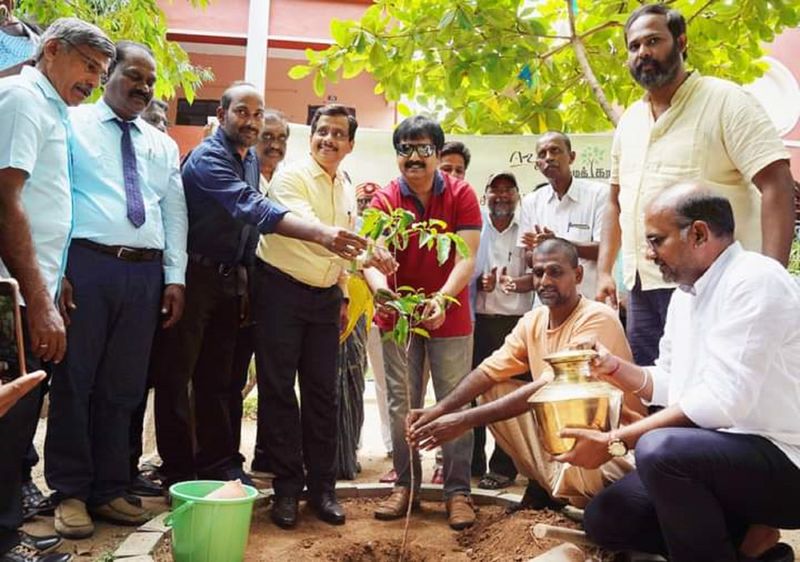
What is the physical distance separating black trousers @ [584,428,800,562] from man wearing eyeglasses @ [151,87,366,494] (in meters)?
1.92

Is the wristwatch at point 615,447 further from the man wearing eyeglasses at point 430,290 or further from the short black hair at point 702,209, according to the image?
the man wearing eyeglasses at point 430,290

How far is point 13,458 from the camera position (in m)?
2.80

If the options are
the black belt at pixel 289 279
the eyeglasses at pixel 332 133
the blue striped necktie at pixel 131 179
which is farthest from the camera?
the eyeglasses at pixel 332 133

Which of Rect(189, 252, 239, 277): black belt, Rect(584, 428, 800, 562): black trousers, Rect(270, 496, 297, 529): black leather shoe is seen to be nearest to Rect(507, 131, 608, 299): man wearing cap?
Rect(189, 252, 239, 277): black belt

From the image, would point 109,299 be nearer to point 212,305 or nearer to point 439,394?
point 212,305

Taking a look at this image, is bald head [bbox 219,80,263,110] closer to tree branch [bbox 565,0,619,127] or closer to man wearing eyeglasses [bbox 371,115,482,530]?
man wearing eyeglasses [bbox 371,115,482,530]

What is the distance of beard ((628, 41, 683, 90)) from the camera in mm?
3307

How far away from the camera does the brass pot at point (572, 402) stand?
2660 mm

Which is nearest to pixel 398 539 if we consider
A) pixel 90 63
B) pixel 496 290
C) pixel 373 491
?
pixel 373 491

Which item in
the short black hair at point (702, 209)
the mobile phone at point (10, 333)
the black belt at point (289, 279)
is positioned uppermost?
the short black hair at point (702, 209)

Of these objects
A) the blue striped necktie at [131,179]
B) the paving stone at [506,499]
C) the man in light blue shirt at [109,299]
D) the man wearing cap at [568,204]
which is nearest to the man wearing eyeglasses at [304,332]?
the man in light blue shirt at [109,299]

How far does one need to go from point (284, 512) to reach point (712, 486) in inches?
79.9

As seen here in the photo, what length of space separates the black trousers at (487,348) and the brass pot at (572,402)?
1.96 meters

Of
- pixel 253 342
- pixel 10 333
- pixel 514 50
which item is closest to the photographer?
pixel 10 333
